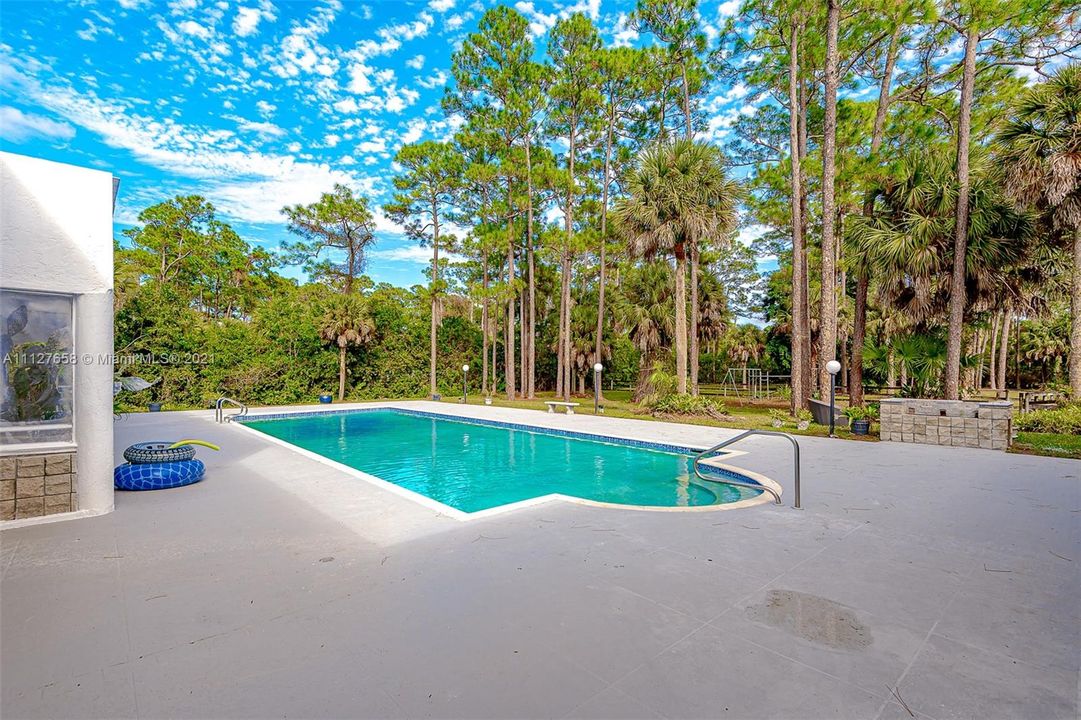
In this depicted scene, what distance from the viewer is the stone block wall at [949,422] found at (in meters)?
7.71

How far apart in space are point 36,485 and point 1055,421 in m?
14.8

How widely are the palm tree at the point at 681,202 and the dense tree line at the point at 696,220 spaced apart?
0.21 ft

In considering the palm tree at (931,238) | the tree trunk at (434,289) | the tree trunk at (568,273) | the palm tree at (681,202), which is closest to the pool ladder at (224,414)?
the tree trunk at (434,289)

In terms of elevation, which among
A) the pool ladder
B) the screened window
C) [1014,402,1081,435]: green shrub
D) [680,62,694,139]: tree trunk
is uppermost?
[680,62,694,139]: tree trunk

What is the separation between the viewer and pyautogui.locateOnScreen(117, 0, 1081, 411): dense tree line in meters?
9.89

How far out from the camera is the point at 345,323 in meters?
17.8

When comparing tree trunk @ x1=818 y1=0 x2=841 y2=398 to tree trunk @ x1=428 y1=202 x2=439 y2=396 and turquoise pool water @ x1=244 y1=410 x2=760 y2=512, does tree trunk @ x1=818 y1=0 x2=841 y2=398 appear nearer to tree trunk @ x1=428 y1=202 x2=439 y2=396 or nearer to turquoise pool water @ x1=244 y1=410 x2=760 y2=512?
turquoise pool water @ x1=244 y1=410 x2=760 y2=512

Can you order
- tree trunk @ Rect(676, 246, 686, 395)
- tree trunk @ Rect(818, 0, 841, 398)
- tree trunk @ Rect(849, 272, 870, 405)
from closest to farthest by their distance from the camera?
tree trunk @ Rect(818, 0, 841, 398) → tree trunk @ Rect(849, 272, 870, 405) → tree trunk @ Rect(676, 246, 686, 395)

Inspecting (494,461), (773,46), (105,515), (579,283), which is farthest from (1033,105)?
(579,283)

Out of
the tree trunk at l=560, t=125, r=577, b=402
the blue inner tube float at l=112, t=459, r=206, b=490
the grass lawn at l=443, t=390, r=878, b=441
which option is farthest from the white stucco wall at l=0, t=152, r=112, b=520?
the tree trunk at l=560, t=125, r=577, b=402

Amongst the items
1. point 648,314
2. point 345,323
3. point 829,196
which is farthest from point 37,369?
point 648,314

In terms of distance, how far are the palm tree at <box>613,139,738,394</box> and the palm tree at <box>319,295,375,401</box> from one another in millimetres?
10748

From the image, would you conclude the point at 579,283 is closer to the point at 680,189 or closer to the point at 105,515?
the point at 680,189

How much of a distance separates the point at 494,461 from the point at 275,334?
12990mm
